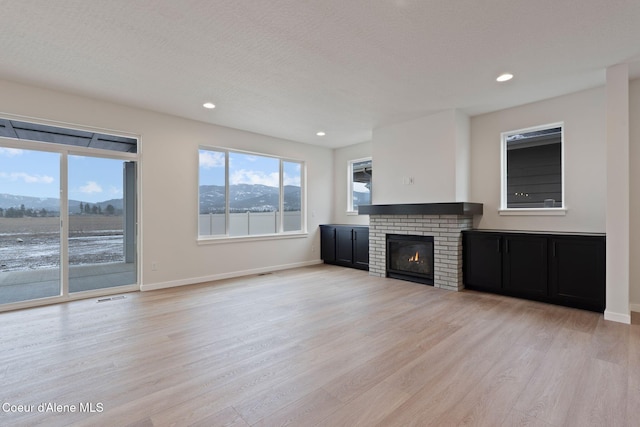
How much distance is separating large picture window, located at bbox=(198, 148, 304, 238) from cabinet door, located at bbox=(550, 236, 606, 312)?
4.59 meters

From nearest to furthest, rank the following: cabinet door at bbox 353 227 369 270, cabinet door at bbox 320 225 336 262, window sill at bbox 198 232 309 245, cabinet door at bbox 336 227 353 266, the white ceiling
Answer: the white ceiling
window sill at bbox 198 232 309 245
cabinet door at bbox 353 227 369 270
cabinet door at bbox 336 227 353 266
cabinet door at bbox 320 225 336 262

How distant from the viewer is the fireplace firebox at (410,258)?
5.00 m

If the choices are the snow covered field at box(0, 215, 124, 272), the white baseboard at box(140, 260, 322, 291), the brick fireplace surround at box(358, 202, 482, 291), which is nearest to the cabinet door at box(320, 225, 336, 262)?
the white baseboard at box(140, 260, 322, 291)

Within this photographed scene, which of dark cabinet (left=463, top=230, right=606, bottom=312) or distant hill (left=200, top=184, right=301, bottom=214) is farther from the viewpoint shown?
distant hill (left=200, top=184, right=301, bottom=214)

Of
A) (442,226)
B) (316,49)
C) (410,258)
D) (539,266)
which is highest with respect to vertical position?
(316,49)

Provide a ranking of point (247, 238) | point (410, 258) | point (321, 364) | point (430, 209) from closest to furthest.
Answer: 1. point (321, 364)
2. point (430, 209)
3. point (410, 258)
4. point (247, 238)

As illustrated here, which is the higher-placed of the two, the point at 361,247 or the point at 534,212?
the point at 534,212

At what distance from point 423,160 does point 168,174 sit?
4.15 m

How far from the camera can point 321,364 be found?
7.74 ft

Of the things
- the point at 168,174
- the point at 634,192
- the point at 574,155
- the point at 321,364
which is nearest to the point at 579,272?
the point at 634,192

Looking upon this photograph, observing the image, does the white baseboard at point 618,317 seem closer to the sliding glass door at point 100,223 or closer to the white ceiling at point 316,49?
the white ceiling at point 316,49

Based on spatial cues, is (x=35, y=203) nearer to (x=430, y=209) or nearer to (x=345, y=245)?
(x=345, y=245)

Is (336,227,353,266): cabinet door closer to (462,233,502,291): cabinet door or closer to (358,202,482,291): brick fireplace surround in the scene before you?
(358,202,482,291): brick fireplace surround

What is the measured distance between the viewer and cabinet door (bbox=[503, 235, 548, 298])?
3.89 meters
